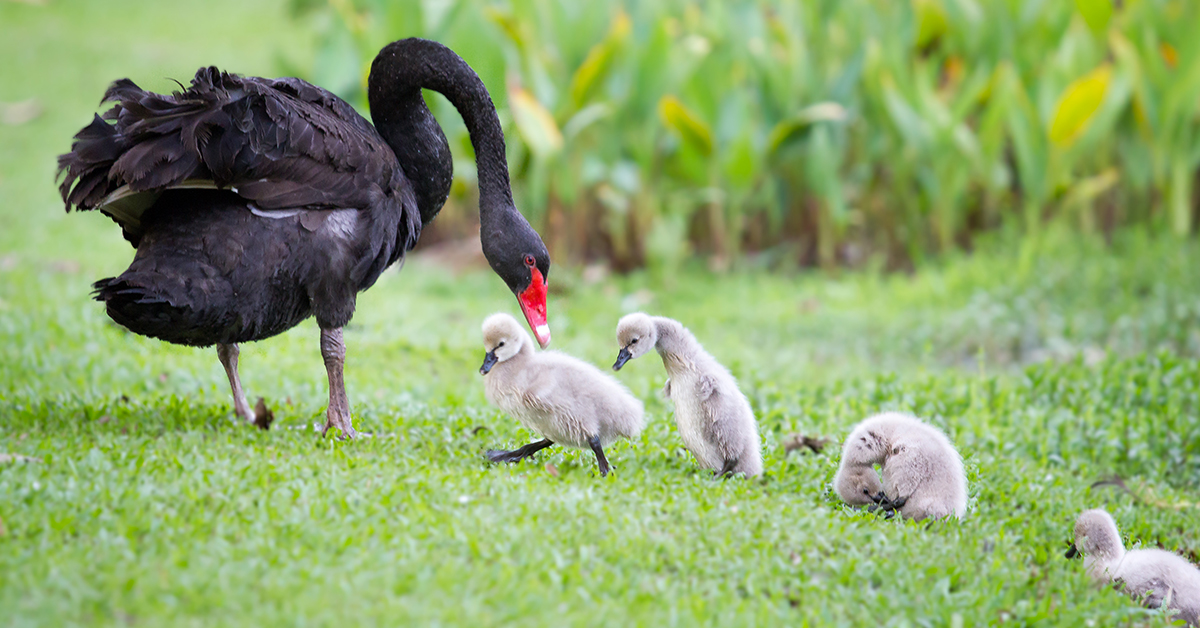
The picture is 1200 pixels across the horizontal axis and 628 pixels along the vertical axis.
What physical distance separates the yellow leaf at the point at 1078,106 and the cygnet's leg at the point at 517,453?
22.2 feet

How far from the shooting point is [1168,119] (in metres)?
9.17

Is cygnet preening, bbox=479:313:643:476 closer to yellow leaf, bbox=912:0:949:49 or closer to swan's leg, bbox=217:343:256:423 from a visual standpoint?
swan's leg, bbox=217:343:256:423

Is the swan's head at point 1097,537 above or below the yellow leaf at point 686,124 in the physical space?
below

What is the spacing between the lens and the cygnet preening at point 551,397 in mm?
4094

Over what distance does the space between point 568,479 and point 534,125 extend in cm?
593

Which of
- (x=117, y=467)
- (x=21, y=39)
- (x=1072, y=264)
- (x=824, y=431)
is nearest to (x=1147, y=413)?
(x=824, y=431)

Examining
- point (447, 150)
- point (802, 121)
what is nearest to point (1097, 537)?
point (447, 150)

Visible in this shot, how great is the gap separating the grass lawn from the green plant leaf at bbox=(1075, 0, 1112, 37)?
2.61 meters

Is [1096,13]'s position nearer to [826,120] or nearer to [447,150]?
[826,120]

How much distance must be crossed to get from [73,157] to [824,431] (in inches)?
145

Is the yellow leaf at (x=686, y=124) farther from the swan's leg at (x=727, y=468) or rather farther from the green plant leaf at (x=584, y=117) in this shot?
the swan's leg at (x=727, y=468)

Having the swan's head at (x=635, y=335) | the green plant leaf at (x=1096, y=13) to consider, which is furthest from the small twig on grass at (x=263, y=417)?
the green plant leaf at (x=1096, y=13)

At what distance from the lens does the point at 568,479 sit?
4.02 metres

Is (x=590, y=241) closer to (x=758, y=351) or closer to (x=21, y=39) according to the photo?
(x=758, y=351)
